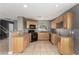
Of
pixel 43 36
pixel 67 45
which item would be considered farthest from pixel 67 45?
pixel 43 36

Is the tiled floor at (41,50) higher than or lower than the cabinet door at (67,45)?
lower

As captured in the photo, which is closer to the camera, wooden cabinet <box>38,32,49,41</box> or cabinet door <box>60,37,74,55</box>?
cabinet door <box>60,37,74,55</box>

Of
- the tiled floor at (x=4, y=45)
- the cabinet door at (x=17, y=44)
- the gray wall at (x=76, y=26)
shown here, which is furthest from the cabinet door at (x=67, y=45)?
the tiled floor at (x=4, y=45)

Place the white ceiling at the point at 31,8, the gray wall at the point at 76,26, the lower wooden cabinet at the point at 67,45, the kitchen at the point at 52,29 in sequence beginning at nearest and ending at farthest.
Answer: the white ceiling at the point at 31,8 < the gray wall at the point at 76,26 < the kitchen at the point at 52,29 < the lower wooden cabinet at the point at 67,45

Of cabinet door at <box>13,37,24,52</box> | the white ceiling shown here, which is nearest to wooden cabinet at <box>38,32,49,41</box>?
the white ceiling

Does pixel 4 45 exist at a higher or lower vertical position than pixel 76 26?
lower

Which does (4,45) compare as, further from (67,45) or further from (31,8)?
(67,45)

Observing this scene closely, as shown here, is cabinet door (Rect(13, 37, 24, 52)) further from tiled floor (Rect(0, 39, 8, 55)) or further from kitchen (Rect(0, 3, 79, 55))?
tiled floor (Rect(0, 39, 8, 55))

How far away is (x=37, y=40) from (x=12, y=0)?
4925mm

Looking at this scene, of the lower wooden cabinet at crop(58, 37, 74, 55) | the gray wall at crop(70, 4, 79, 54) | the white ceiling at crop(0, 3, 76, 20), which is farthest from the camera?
the lower wooden cabinet at crop(58, 37, 74, 55)

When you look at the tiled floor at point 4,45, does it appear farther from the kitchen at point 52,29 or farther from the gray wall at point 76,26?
the gray wall at point 76,26

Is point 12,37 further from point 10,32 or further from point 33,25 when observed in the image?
point 33,25

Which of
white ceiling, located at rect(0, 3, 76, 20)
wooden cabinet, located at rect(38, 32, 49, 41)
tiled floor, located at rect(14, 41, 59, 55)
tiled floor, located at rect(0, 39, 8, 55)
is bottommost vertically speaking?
tiled floor, located at rect(14, 41, 59, 55)
